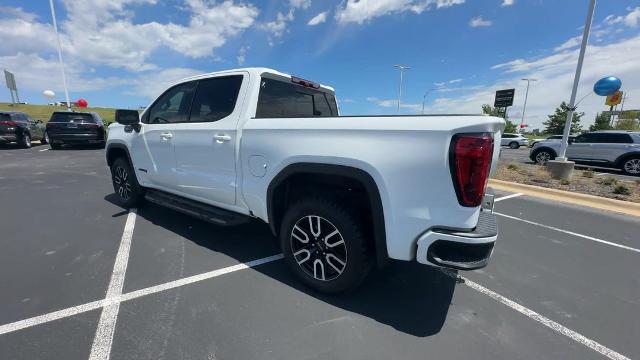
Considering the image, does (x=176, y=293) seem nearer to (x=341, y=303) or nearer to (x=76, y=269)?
(x=76, y=269)

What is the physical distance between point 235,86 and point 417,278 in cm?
272

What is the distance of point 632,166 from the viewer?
11.1m

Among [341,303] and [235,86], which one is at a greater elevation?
[235,86]

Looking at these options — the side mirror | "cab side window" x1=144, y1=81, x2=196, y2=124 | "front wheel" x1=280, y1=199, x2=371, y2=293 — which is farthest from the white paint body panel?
the side mirror

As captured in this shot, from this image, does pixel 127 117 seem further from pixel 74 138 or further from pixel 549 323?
pixel 74 138

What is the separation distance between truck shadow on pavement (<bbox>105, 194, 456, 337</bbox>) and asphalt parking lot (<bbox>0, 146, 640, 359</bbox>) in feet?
0.04

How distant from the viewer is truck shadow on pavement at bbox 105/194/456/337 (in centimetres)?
233

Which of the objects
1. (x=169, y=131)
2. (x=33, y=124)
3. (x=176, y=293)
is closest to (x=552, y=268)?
(x=176, y=293)

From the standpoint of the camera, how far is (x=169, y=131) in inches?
145

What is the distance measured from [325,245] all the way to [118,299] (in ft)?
5.78

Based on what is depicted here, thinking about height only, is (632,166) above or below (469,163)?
below

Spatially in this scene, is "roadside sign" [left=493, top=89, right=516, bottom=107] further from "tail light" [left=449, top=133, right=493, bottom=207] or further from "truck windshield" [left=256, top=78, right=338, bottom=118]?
"tail light" [left=449, top=133, right=493, bottom=207]

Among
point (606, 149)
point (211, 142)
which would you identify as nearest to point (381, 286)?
point (211, 142)

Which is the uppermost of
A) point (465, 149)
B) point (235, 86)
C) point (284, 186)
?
point (235, 86)
